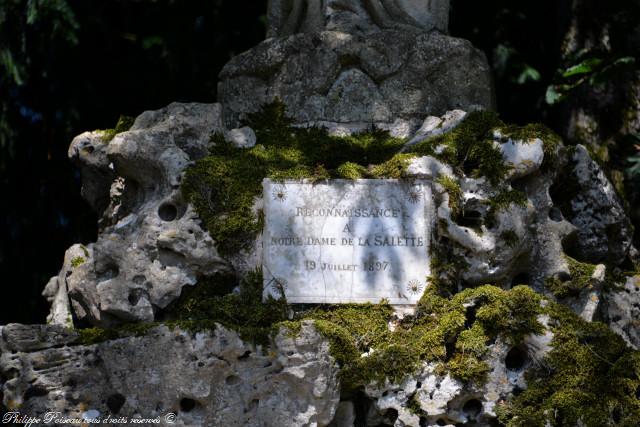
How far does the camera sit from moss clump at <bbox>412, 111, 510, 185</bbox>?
642cm

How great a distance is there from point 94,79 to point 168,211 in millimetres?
3767

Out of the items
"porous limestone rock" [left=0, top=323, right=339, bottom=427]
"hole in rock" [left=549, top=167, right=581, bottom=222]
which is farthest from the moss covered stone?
"porous limestone rock" [left=0, top=323, right=339, bottom=427]

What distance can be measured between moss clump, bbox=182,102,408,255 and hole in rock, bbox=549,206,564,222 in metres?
0.89

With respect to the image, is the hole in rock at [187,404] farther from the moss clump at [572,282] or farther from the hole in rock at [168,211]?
the moss clump at [572,282]

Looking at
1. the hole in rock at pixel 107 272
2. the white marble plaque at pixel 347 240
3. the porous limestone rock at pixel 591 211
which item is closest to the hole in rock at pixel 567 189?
the porous limestone rock at pixel 591 211

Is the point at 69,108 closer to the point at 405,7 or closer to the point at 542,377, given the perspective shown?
the point at 405,7

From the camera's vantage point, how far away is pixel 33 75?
31.9 ft

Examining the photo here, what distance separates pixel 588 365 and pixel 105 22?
18.6ft

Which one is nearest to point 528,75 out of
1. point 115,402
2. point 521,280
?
point 521,280

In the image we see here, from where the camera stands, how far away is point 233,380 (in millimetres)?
5809

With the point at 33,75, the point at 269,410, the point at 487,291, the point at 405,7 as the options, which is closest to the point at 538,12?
the point at 405,7

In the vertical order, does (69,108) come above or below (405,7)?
below

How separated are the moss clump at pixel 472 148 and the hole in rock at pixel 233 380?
159cm

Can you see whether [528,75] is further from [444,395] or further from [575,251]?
[444,395]
